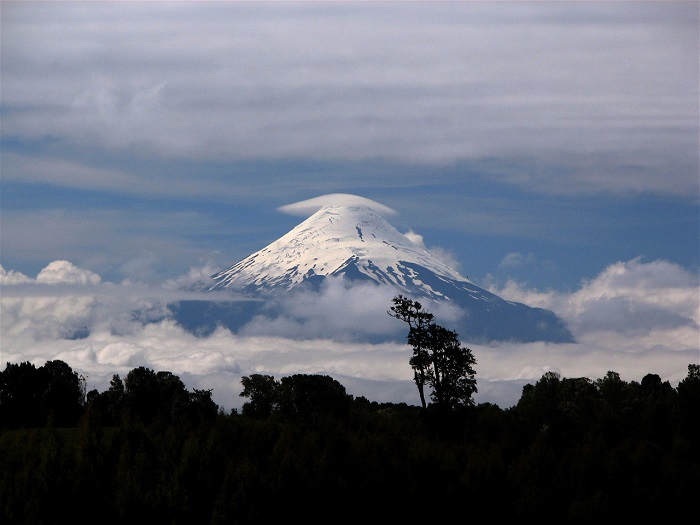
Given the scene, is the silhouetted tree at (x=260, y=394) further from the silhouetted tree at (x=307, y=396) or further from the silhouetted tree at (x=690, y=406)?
the silhouetted tree at (x=690, y=406)

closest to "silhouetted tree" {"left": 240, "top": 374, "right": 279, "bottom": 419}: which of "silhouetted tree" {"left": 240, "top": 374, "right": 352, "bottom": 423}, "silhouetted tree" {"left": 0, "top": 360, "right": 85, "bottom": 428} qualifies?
"silhouetted tree" {"left": 240, "top": 374, "right": 352, "bottom": 423}

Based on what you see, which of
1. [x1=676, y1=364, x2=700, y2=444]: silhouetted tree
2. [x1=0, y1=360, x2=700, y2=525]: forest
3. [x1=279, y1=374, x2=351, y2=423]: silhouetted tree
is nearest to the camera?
[x1=0, y1=360, x2=700, y2=525]: forest

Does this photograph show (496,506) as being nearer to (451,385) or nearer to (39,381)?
(451,385)

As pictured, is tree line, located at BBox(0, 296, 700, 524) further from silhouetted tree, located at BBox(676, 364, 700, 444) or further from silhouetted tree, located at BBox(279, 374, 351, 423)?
silhouetted tree, located at BBox(279, 374, 351, 423)

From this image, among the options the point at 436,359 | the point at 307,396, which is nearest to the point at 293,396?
the point at 307,396

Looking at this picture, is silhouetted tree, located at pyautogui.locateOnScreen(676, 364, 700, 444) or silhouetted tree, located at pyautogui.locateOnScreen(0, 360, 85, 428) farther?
silhouetted tree, located at pyautogui.locateOnScreen(0, 360, 85, 428)

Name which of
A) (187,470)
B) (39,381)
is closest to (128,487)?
(187,470)

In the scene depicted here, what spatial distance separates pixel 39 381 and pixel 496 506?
8158cm

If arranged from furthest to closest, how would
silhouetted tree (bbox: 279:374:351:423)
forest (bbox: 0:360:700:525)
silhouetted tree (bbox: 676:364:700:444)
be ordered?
silhouetted tree (bbox: 279:374:351:423), silhouetted tree (bbox: 676:364:700:444), forest (bbox: 0:360:700:525)

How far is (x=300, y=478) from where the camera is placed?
5200 cm

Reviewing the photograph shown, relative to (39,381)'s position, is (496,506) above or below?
below

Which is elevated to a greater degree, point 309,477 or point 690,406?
point 690,406

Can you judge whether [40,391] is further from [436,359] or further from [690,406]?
[690,406]

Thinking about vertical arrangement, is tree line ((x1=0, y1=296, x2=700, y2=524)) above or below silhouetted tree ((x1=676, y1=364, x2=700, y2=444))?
below
